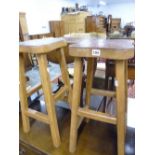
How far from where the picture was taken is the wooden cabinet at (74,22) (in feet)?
18.8

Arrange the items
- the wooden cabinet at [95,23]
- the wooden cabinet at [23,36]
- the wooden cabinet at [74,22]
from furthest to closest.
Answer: the wooden cabinet at [74,22] → the wooden cabinet at [95,23] → the wooden cabinet at [23,36]

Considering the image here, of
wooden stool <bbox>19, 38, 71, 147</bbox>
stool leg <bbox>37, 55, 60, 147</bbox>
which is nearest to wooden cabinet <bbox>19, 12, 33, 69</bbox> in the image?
wooden stool <bbox>19, 38, 71, 147</bbox>

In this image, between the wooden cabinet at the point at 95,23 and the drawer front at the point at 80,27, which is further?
the drawer front at the point at 80,27

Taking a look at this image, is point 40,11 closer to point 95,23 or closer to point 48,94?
point 95,23

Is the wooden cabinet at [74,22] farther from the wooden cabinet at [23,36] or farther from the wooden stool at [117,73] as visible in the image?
the wooden stool at [117,73]

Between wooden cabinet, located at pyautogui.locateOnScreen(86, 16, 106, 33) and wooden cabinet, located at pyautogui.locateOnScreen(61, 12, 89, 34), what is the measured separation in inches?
6.7

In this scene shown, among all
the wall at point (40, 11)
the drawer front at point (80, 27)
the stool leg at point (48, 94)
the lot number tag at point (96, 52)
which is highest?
the wall at point (40, 11)

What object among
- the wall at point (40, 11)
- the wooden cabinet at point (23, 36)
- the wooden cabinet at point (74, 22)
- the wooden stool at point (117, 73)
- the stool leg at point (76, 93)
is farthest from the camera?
the wooden cabinet at point (74, 22)

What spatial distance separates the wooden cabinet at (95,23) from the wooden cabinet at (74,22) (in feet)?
0.55

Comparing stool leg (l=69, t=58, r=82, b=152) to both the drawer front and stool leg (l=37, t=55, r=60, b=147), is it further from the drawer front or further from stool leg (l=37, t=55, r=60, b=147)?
the drawer front

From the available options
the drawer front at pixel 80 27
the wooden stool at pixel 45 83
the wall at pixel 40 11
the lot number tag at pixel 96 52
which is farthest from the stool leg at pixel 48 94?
the drawer front at pixel 80 27

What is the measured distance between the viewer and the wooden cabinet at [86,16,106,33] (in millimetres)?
5516
